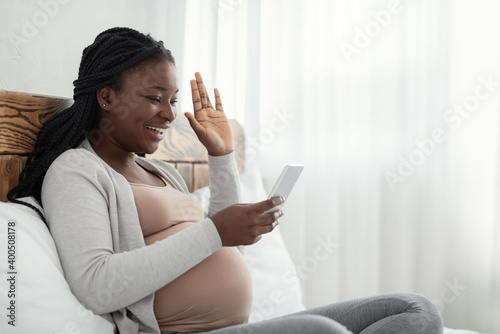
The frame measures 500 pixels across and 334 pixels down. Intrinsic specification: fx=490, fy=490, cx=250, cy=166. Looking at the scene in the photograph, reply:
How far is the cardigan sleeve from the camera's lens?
83 centimetres

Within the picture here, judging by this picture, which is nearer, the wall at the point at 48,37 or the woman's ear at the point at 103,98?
the woman's ear at the point at 103,98

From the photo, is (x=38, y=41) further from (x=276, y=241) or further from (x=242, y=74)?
(x=276, y=241)

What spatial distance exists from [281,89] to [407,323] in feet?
3.86

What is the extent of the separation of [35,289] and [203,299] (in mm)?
289

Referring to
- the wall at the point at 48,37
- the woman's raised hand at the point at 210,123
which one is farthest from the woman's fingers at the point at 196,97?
the wall at the point at 48,37

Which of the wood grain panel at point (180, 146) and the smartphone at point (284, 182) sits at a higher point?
the wood grain panel at point (180, 146)

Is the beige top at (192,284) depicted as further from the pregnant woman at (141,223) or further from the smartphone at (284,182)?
the smartphone at (284,182)

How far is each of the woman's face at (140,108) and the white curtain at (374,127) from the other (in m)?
0.90

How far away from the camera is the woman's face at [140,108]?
3.33ft

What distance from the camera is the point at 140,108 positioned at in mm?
1016

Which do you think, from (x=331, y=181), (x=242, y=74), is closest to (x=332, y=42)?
(x=242, y=74)

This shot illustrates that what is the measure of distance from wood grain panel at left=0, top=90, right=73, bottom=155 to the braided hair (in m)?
0.03

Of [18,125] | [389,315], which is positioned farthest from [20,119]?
[389,315]

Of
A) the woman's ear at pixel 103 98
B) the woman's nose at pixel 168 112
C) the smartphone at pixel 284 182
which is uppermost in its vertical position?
the woman's ear at pixel 103 98
